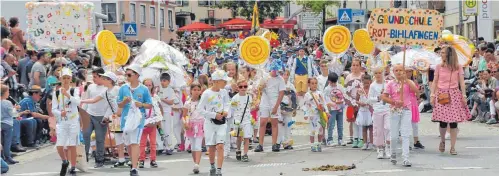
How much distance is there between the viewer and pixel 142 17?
204 feet

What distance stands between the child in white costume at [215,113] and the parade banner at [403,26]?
2.96 m

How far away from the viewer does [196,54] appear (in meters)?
37.7

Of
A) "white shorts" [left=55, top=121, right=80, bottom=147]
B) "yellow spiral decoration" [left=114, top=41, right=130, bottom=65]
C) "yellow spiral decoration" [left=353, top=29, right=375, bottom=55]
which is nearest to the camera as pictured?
"white shorts" [left=55, top=121, right=80, bottom=147]

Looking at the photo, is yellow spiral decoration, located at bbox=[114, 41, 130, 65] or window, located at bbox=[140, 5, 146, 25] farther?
window, located at bbox=[140, 5, 146, 25]

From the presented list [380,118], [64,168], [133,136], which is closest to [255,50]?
[380,118]

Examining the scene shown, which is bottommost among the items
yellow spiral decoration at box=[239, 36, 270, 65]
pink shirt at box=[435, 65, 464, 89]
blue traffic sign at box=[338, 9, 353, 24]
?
pink shirt at box=[435, 65, 464, 89]

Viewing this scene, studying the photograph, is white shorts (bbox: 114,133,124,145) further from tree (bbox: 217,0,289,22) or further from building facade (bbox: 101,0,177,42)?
tree (bbox: 217,0,289,22)

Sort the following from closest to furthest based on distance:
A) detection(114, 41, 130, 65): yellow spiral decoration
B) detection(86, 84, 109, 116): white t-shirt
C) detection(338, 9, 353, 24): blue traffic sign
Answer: detection(86, 84, 109, 116): white t-shirt
detection(114, 41, 130, 65): yellow spiral decoration
detection(338, 9, 353, 24): blue traffic sign

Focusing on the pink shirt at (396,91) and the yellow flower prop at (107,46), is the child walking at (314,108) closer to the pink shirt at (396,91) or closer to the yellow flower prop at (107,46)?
the pink shirt at (396,91)

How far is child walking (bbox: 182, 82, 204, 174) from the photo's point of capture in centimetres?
1394

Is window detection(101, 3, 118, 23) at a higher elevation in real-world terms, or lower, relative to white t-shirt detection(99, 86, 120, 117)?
higher

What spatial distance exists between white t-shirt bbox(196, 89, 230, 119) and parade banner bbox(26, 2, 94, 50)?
297 centimetres

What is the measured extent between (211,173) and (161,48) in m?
4.37

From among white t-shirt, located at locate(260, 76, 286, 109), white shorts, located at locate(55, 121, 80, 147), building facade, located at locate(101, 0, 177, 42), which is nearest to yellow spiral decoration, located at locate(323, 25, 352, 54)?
white t-shirt, located at locate(260, 76, 286, 109)
